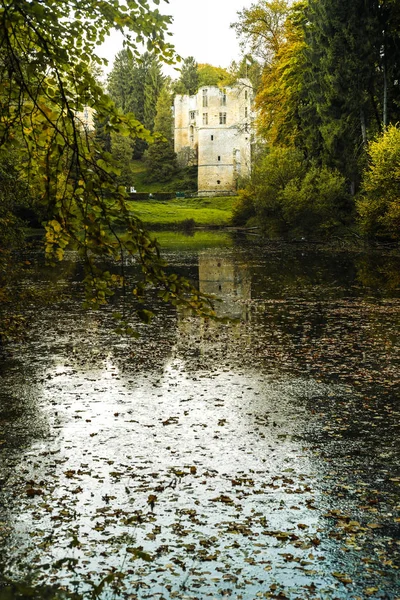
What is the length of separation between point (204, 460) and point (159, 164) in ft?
302

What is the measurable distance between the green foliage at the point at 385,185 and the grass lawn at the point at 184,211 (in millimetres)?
29995

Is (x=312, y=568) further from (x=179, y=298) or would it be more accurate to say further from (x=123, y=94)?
(x=123, y=94)

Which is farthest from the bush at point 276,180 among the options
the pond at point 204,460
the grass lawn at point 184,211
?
the pond at point 204,460

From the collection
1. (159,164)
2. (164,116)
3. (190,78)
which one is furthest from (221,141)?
(190,78)

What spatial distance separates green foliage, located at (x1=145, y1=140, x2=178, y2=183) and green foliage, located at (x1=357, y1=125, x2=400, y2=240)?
63273 mm

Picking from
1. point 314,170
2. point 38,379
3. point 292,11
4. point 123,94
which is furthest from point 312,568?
point 123,94

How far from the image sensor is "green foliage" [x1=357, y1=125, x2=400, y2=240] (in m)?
34.6

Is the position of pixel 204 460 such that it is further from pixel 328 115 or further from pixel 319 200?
pixel 328 115

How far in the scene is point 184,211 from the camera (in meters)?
76.9

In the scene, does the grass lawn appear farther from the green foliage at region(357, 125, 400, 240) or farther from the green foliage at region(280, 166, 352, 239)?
the green foliage at region(357, 125, 400, 240)

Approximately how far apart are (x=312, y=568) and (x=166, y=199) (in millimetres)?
83194

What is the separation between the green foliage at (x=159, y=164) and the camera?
9781 cm

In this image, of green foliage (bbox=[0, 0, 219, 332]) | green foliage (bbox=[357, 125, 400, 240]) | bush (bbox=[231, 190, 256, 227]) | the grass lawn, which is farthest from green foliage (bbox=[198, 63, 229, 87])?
green foliage (bbox=[0, 0, 219, 332])

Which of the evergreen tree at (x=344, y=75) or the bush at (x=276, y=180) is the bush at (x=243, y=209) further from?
the evergreen tree at (x=344, y=75)
